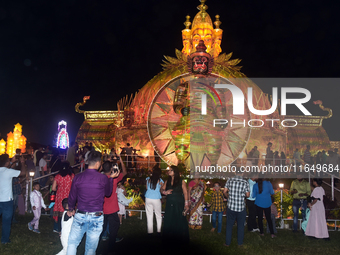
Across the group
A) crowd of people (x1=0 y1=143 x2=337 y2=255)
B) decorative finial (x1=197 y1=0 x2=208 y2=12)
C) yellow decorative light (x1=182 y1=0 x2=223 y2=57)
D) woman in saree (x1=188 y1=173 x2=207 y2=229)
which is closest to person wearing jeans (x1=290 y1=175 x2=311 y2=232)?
crowd of people (x1=0 y1=143 x2=337 y2=255)

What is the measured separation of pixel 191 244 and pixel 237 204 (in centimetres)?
150

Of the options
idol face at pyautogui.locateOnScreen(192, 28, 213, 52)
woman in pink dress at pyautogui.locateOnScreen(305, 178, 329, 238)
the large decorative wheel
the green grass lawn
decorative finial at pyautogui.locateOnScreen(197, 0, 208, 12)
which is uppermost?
decorative finial at pyautogui.locateOnScreen(197, 0, 208, 12)

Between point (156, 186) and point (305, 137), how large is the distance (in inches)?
1005

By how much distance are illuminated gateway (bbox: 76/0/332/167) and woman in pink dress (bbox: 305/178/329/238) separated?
8451 mm

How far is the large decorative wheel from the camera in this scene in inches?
659

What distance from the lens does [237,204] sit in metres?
7.39

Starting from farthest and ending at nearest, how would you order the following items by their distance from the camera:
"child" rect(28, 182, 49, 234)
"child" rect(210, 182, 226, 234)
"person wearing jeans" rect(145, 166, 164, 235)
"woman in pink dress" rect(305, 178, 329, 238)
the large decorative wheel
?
1. the large decorative wheel
2. "child" rect(210, 182, 226, 234)
3. "child" rect(28, 182, 49, 234)
4. "woman in pink dress" rect(305, 178, 329, 238)
5. "person wearing jeans" rect(145, 166, 164, 235)

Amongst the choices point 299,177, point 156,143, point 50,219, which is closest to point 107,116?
point 156,143

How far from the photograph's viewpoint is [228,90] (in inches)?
714

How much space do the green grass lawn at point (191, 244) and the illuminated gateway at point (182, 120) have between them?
8.34m

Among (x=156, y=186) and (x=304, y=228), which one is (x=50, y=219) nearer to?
(x=156, y=186)

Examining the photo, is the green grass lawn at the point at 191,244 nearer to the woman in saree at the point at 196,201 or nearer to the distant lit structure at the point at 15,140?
the woman in saree at the point at 196,201

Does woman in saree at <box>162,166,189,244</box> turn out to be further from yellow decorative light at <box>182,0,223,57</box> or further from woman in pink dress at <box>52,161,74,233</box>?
yellow decorative light at <box>182,0,223,57</box>

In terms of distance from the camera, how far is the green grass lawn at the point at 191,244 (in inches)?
275
